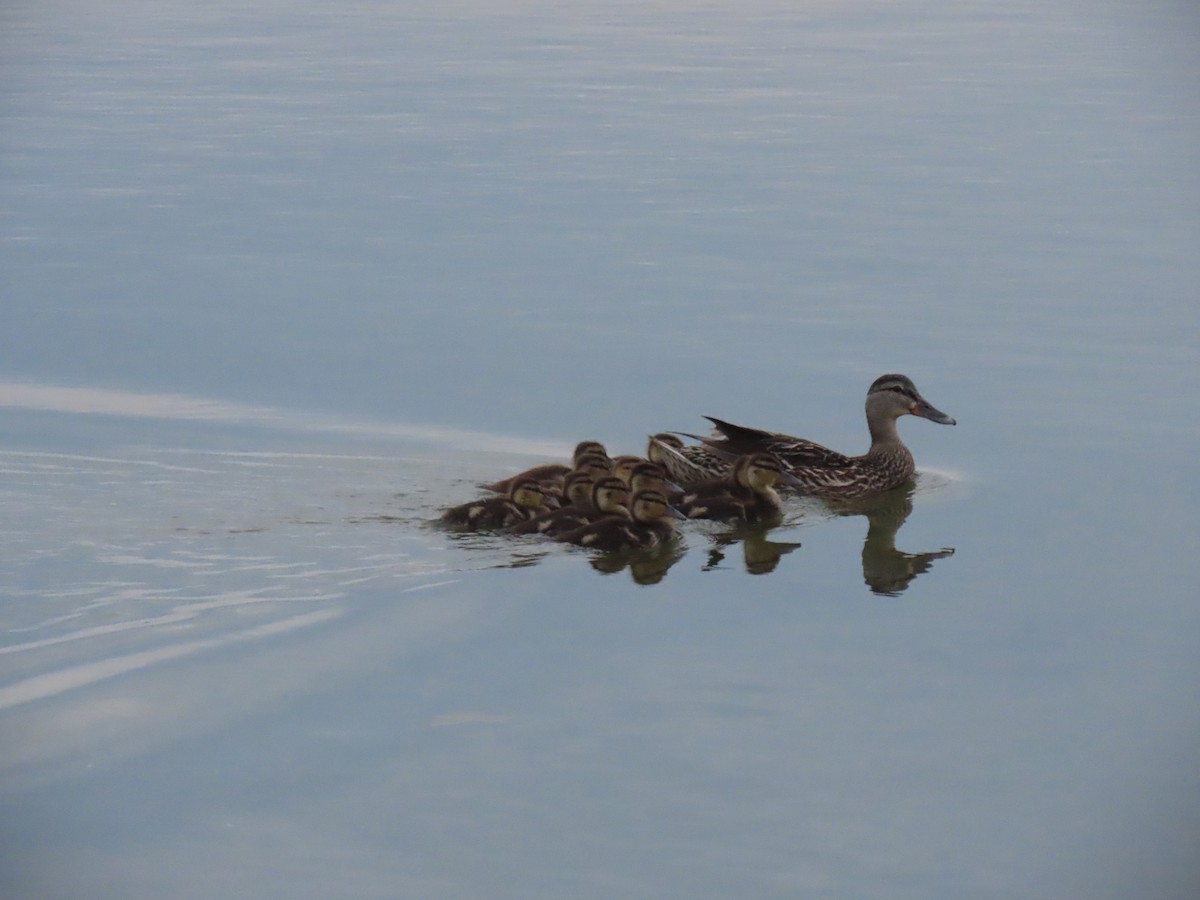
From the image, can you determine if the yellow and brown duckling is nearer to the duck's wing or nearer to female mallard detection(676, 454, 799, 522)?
female mallard detection(676, 454, 799, 522)

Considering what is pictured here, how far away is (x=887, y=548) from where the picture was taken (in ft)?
20.6

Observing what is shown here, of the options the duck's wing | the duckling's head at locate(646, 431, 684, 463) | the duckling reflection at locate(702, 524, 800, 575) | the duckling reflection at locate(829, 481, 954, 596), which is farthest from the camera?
the duckling's head at locate(646, 431, 684, 463)

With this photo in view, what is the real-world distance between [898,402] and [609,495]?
1.49m

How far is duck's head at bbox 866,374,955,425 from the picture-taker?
7.16 meters

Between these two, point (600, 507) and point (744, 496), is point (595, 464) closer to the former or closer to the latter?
point (600, 507)

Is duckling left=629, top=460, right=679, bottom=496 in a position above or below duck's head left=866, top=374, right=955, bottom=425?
below

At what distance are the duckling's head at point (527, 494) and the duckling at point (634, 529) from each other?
21 cm

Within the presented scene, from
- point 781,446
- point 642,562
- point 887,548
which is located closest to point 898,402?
point 781,446

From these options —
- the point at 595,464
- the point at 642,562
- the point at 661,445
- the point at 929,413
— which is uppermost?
the point at 929,413

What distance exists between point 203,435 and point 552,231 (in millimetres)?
3664

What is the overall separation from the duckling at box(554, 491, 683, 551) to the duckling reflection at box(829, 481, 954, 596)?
2.30ft

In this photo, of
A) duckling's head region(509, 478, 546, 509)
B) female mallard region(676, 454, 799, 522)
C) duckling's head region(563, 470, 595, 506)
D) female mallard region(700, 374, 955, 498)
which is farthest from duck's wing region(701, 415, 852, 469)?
duckling's head region(509, 478, 546, 509)

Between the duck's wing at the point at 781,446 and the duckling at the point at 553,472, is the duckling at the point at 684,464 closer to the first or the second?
the duck's wing at the point at 781,446

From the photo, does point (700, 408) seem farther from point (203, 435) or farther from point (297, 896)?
point (297, 896)
